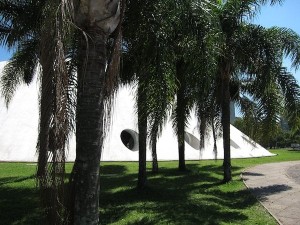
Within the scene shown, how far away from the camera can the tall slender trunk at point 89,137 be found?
506 cm

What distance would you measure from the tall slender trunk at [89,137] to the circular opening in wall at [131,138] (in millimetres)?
18383

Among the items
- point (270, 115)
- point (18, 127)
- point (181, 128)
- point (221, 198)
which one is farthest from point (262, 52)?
point (18, 127)

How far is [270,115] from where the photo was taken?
38.3 ft

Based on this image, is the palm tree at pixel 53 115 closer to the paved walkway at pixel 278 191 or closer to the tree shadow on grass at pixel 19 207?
the tree shadow on grass at pixel 19 207

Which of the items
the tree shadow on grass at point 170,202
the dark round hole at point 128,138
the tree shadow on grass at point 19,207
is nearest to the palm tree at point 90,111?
the tree shadow on grass at point 19,207

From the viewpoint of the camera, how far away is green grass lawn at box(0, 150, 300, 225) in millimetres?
8211

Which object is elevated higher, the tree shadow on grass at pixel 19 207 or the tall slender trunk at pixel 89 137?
the tall slender trunk at pixel 89 137

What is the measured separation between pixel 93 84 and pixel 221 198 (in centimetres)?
686

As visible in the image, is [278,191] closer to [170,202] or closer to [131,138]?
[170,202]

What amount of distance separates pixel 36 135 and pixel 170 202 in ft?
49.0

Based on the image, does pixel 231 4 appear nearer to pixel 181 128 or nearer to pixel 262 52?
pixel 262 52

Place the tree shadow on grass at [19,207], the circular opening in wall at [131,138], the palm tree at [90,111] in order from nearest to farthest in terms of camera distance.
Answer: the palm tree at [90,111] → the tree shadow on grass at [19,207] → the circular opening in wall at [131,138]

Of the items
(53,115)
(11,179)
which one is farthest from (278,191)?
(53,115)

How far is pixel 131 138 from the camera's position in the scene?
25078mm
